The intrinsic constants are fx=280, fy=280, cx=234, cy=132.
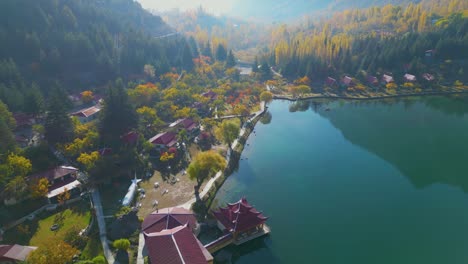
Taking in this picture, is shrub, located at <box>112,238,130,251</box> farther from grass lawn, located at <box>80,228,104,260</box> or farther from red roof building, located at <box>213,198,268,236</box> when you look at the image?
red roof building, located at <box>213,198,268,236</box>

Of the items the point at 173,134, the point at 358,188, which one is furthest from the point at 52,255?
the point at 358,188

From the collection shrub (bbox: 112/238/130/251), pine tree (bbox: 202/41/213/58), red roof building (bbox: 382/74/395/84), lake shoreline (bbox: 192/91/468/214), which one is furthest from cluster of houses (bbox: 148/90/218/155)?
pine tree (bbox: 202/41/213/58)

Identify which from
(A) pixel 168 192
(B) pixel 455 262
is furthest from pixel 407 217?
(A) pixel 168 192

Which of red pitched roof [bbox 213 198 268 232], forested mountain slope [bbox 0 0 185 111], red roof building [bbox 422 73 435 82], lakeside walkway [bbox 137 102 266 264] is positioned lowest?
red roof building [bbox 422 73 435 82]

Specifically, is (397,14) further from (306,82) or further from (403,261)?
(403,261)

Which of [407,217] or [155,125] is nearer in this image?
[407,217]

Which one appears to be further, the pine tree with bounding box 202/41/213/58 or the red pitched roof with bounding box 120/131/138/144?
the pine tree with bounding box 202/41/213/58

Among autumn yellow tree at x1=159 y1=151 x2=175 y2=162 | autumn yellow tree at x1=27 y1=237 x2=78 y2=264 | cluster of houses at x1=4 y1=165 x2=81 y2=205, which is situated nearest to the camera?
autumn yellow tree at x1=27 y1=237 x2=78 y2=264
